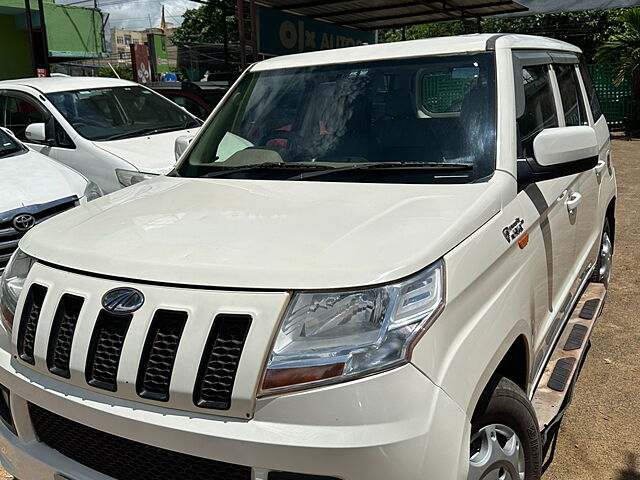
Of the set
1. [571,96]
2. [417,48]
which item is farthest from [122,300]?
[571,96]

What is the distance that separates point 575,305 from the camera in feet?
12.6

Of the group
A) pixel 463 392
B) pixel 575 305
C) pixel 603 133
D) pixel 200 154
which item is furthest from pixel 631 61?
pixel 463 392

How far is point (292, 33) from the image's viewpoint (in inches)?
534

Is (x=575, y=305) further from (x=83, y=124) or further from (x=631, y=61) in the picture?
(x=631, y=61)

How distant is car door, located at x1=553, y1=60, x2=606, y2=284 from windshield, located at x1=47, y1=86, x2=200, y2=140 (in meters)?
4.72

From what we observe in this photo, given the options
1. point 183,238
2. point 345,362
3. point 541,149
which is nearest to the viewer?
point 345,362

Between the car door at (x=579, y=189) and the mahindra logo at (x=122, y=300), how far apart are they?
2.27 meters

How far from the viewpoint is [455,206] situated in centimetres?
225

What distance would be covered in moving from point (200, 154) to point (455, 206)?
165 centimetres

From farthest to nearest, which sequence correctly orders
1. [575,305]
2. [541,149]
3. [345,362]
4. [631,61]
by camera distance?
[631,61] → [575,305] → [541,149] → [345,362]

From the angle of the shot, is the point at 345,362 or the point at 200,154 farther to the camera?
the point at 200,154

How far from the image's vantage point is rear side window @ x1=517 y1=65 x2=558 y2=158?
9.60 ft

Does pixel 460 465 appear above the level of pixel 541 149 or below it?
below

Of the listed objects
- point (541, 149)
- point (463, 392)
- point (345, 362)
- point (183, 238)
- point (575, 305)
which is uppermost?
point (541, 149)
